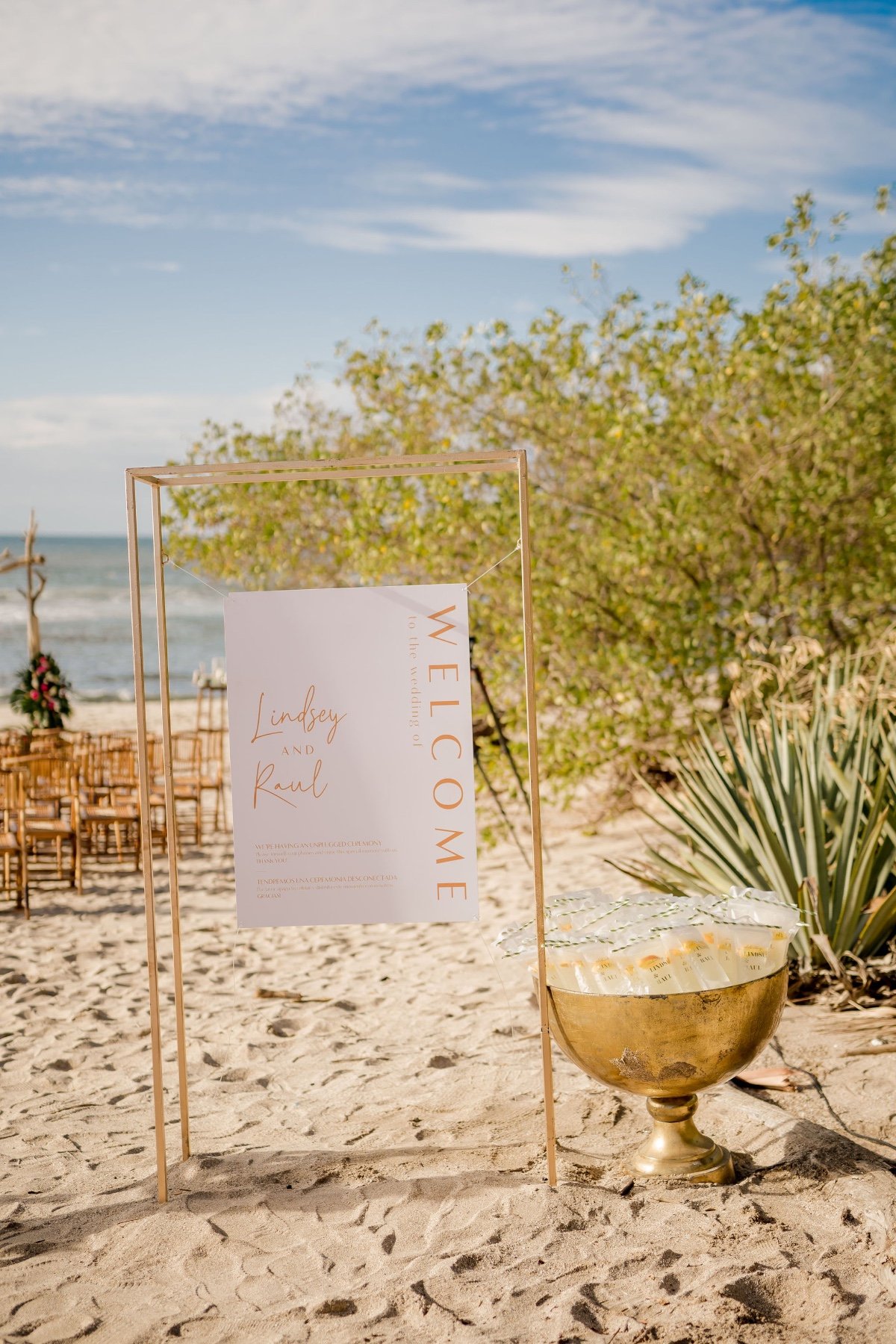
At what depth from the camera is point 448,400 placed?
8.35 metres

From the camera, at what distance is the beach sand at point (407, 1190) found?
A: 254 cm

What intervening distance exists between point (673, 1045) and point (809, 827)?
1.76 meters

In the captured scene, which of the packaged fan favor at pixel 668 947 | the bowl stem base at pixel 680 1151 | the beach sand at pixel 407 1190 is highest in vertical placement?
the packaged fan favor at pixel 668 947

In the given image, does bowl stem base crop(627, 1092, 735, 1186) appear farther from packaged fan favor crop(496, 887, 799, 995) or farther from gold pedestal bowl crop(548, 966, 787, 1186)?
packaged fan favor crop(496, 887, 799, 995)

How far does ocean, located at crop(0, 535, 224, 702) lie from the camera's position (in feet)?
102

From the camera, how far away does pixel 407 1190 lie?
10.4 ft

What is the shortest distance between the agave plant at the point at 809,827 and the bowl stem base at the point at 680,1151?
1083 millimetres

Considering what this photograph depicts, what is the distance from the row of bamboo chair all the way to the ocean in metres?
13.7

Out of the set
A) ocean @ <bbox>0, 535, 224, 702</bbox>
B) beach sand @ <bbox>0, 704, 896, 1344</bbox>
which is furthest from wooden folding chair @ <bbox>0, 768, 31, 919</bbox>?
ocean @ <bbox>0, 535, 224, 702</bbox>

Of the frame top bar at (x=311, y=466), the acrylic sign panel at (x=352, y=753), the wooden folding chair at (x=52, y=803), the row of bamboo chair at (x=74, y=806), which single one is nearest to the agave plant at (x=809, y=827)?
the acrylic sign panel at (x=352, y=753)

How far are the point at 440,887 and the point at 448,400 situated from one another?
19.2 ft

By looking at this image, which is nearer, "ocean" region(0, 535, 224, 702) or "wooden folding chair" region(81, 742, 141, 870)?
"wooden folding chair" region(81, 742, 141, 870)

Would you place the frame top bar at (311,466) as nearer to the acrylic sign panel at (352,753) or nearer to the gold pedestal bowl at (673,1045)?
the acrylic sign panel at (352,753)

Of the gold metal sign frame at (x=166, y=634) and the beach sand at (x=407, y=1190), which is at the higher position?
the gold metal sign frame at (x=166, y=634)
